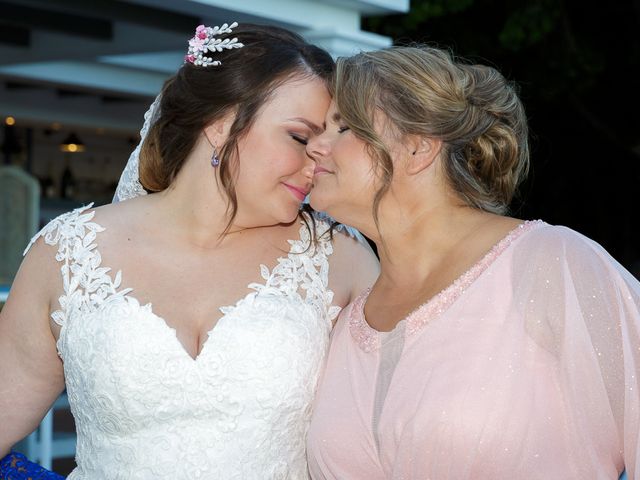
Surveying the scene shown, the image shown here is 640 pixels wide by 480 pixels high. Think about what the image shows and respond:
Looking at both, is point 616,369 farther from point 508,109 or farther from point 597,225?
point 597,225

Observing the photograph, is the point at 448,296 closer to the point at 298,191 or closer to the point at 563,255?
the point at 563,255

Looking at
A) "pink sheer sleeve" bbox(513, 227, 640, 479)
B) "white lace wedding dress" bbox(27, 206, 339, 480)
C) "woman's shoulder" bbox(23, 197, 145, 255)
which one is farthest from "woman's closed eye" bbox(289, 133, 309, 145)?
"pink sheer sleeve" bbox(513, 227, 640, 479)

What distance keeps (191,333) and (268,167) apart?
511 mm

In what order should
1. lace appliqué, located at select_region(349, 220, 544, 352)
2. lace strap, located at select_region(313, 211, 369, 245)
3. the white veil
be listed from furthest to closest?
the white veil < lace strap, located at select_region(313, 211, 369, 245) < lace appliqué, located at select_region(349, 220, 544, 352)

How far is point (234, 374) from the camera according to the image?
2693 millimetres

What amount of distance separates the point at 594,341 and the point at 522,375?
0.17m

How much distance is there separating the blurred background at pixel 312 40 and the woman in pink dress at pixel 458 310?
2716 mm

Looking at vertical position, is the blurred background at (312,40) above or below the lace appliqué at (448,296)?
below

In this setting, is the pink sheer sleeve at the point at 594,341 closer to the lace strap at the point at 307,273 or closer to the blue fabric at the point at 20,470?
the lace strap at the point at 307,273

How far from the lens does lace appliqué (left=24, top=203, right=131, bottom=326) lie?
281 cm

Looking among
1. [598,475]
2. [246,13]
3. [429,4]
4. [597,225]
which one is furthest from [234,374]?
[597,225]

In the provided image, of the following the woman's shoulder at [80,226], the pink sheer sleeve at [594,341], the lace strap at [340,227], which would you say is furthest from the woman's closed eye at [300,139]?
the pink sheer sleeve at [594,341]

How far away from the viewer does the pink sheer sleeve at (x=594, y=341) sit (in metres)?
2.14

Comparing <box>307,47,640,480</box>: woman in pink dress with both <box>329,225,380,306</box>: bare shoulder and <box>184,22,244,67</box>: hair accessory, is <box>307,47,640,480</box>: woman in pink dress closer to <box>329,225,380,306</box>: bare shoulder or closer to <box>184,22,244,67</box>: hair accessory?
<box>329,225,380,306</box>: bare shoulder
